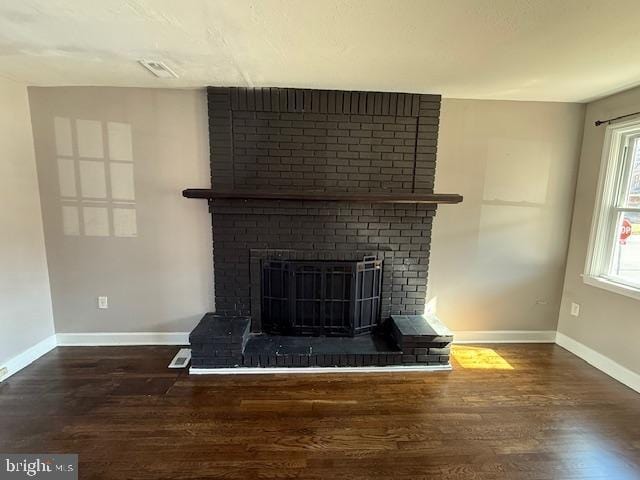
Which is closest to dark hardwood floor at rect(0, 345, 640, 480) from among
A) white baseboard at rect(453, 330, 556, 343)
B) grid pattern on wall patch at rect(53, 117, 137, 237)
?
white baseboard at rect(453, 330, 556, 343)

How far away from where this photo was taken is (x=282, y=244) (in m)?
2.67

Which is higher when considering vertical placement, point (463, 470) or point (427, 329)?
point (427, 329)

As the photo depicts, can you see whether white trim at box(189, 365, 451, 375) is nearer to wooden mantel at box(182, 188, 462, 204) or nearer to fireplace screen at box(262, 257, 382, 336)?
fireplace screen at box(262, 257, 382, 336)

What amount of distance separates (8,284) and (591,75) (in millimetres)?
4470

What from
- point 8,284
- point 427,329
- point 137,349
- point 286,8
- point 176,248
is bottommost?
point 137,349

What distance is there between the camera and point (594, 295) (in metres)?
2.61

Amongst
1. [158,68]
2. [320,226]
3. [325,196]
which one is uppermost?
[158,68]

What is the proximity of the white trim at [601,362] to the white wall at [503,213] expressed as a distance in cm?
17

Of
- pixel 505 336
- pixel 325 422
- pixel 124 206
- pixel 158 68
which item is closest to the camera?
pixel 325 422

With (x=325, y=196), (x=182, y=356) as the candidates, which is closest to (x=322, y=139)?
(x=325, y=196)

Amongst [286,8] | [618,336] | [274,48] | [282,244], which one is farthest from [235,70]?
[618,336]

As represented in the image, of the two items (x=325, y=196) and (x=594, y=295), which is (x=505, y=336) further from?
(x=325, y=196)

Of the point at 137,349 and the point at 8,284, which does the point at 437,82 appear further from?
the point at 8,284

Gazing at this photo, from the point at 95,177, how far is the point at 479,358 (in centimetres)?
365
